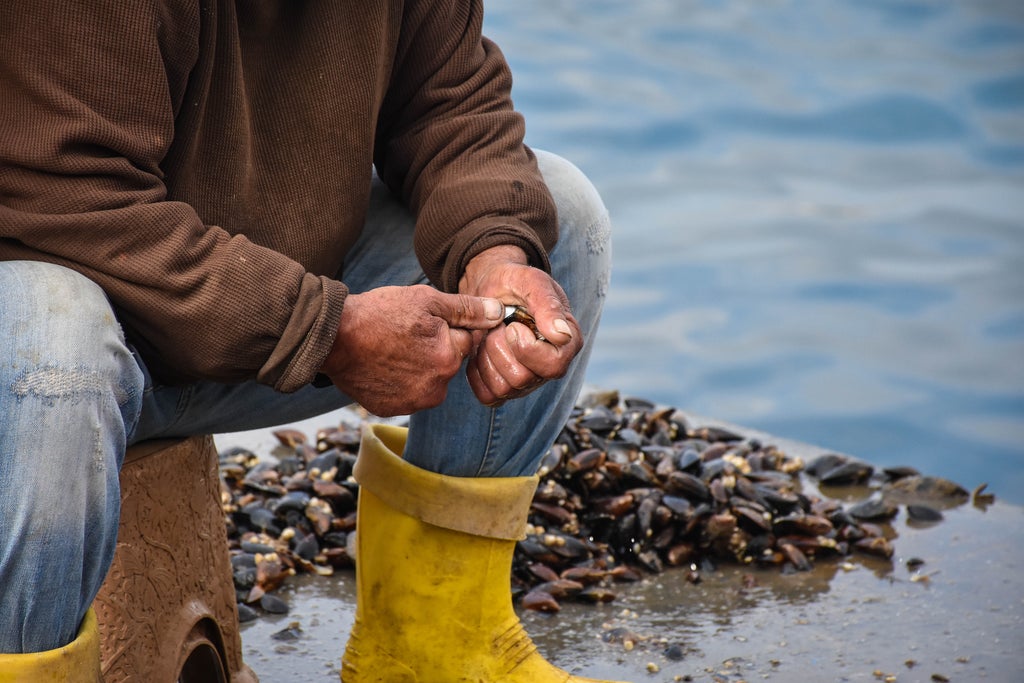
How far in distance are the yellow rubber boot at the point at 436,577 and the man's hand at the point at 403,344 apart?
234 mm

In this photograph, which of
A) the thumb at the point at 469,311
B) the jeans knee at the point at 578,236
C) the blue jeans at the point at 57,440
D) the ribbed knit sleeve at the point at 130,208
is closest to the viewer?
the blue jeans at the point at 57,440

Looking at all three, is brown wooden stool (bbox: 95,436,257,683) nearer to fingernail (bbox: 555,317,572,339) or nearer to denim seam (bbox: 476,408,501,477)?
denim seam (bbox: 476,408,501,477)

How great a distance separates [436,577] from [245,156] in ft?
1.93

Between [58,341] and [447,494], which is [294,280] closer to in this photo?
[58,341]

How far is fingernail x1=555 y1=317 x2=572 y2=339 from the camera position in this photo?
1343mm

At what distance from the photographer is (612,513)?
93.3 inches

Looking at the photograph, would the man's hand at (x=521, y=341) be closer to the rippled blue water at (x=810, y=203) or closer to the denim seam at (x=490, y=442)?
the denim seam at (x=490, y=442)

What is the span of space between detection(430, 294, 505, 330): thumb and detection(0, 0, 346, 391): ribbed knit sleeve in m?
0.12

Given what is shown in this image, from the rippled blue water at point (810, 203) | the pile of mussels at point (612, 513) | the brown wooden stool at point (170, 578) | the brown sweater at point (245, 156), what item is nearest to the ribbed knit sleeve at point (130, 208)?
the brown sweater at point (245, 156)

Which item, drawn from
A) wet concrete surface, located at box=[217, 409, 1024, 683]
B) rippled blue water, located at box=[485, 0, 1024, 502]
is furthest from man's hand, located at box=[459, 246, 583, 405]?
rippled blue water, located at box=[485, 0, 1024, 502]

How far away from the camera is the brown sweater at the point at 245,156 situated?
118cm

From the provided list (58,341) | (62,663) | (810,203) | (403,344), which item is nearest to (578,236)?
(403,344)

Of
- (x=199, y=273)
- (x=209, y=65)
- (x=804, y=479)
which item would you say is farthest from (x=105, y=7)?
(x=804, y=479)

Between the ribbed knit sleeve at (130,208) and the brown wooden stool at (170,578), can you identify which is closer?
the ribbed knit sleeve at (130,208)
